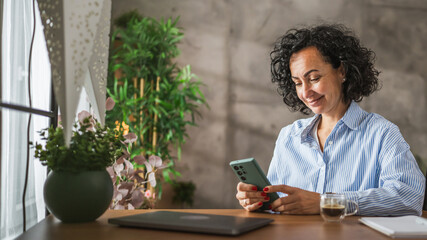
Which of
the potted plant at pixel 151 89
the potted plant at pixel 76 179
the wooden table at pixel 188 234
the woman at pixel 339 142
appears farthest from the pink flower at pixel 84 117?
the potted plant at pixel 151 89

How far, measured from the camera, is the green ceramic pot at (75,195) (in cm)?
121

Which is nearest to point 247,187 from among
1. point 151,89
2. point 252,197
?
point 252,197

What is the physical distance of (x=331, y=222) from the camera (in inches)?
52.6

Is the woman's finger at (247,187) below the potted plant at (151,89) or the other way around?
below

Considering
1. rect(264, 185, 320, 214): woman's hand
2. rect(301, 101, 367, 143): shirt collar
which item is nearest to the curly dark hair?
rect(301, 101, 367, 143): shirt collar

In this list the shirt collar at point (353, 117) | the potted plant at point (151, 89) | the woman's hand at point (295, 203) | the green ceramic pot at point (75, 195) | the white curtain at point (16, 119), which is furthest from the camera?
the potted plant at point (151, 89)

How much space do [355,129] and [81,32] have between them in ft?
4.35

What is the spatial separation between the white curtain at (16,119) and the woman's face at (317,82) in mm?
1196

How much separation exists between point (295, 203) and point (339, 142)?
60 cm

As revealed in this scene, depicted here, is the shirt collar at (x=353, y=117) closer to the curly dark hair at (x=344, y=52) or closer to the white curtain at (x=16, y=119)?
the curly dark hair at (x=344, y=52)

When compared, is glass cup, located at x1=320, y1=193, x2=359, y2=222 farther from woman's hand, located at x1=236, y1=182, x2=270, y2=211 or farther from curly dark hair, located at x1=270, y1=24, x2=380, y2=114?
curly dark hair, located at x1=270, y1=24, x2=380, y2=114

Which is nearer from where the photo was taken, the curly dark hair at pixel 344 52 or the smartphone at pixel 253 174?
the smartphone at pixel 253 174

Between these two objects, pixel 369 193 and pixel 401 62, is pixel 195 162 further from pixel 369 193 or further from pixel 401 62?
pixel 369 193

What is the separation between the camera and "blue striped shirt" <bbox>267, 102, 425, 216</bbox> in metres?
1.62
